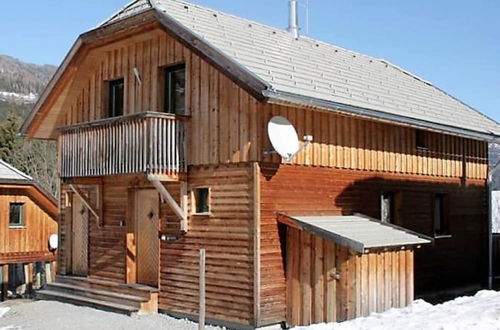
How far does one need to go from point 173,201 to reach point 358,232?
3758mm

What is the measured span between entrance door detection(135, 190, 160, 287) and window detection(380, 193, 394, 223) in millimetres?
5330

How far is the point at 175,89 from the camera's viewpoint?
1493 cm

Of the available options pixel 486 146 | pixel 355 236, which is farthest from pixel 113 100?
pixel 486 146

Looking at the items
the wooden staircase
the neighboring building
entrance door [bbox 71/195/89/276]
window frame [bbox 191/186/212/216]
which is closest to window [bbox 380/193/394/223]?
the neighboring building

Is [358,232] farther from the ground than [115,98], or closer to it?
closer to it

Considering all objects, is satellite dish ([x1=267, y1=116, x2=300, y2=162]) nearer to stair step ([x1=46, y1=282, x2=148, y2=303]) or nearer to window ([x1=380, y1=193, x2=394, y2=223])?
window ([x1=380, y1=193, x2=394, y2=223])

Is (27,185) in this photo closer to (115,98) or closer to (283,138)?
(115,98)

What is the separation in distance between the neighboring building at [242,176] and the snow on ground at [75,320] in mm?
386

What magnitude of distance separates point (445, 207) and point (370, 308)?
22.6 ft

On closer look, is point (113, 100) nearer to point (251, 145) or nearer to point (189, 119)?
point (189, 119)

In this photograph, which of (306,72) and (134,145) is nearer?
(134,145)

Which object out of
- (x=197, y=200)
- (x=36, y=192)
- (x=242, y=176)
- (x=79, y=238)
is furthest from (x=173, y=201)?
(x=36, y=192)

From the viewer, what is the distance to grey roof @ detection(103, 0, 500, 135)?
44.0 ft

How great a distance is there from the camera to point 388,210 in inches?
652
